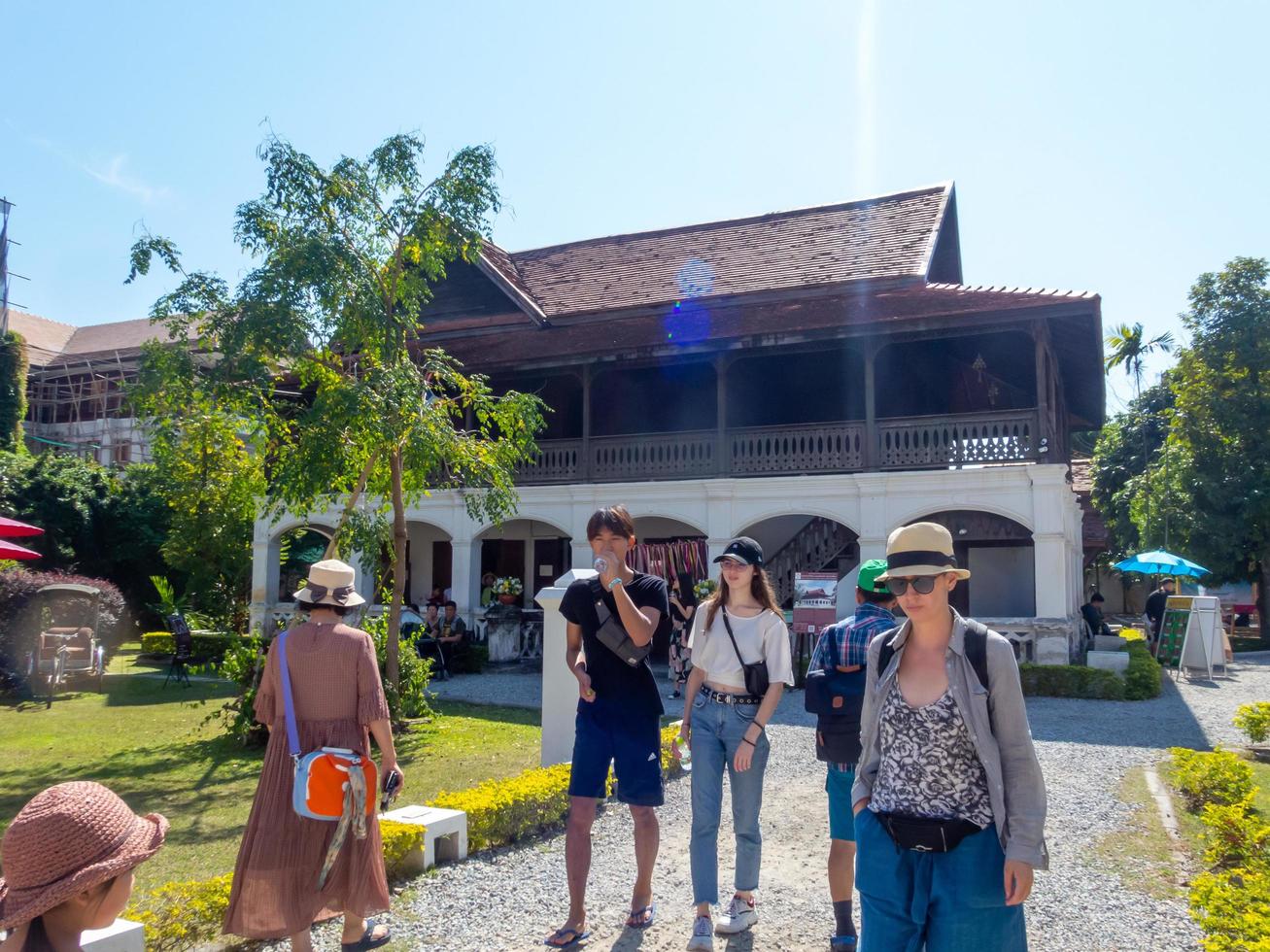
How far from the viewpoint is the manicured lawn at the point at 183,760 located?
6617mm

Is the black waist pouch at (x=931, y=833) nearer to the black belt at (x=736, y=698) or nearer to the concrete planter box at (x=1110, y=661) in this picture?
the black belt at (x=736, y=698)

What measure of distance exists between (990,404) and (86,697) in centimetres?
1577

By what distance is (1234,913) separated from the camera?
4023 millimetres

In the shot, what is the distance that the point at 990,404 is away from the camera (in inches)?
736

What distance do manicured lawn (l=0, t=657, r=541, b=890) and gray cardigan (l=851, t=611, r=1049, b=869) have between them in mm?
4627

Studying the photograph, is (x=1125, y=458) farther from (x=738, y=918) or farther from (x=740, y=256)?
(x=738, y=918)

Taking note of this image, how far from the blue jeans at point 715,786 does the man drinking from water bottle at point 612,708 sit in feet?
0.58

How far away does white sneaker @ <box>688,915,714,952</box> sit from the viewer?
418cm

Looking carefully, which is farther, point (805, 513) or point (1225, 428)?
point (1225, 428)

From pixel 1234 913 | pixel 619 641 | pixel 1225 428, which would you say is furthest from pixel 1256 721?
pixel 1225 428

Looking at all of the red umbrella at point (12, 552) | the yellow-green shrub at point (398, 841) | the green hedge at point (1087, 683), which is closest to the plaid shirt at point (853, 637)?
the yellow-green shrub at point (398, 841)

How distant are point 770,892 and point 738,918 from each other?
0.77 meters

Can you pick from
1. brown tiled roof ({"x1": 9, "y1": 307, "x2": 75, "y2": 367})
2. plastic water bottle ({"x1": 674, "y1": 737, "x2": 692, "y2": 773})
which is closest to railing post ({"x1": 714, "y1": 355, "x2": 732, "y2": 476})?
plastic water bottle ({"x1": 674, "y1": 737, "x2": 692, "y2": 773})

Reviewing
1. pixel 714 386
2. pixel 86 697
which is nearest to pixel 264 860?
pixel 86 697
